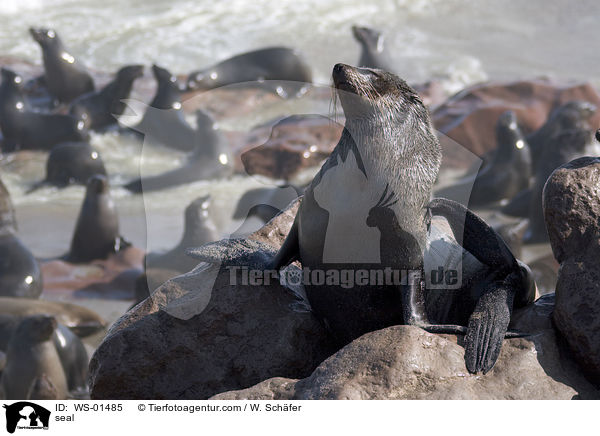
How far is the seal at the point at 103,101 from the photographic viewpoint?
14953 mm

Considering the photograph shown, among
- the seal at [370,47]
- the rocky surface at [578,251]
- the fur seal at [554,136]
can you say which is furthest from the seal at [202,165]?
the rocky surface at [578,251]

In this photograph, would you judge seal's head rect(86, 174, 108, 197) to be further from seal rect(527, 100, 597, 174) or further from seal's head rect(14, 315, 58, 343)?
seal rect(527, 100, 597, 174)

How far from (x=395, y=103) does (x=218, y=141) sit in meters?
9.04

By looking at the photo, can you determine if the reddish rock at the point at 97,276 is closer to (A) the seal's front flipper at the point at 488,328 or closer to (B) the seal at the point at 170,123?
(B) the seal at the point at 170,123

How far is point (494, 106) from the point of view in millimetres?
13820

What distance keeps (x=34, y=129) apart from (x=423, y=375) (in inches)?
473

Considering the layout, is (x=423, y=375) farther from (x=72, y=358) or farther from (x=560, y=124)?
(x=560, y=124)

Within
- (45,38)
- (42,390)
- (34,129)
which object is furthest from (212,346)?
(45,38)

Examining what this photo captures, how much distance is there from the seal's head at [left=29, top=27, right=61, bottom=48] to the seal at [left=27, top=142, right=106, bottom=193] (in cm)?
457

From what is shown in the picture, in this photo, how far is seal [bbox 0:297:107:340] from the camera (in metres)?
8.57

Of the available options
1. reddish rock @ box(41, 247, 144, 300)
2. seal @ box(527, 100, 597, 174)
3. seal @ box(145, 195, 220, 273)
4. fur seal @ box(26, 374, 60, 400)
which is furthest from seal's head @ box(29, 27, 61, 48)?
fur seal @ box(26, 374, 60, 400)

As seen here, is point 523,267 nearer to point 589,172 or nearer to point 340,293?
point 589,172

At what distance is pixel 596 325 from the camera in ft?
11.4
